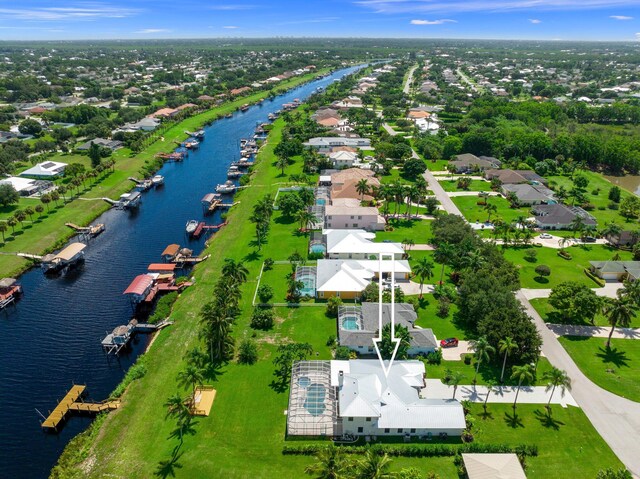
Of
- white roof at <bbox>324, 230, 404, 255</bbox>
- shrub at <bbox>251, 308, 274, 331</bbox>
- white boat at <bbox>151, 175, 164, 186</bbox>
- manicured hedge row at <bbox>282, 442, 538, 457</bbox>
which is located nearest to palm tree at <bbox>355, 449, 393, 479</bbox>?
manicured hedge row at <bbox>282, 442, 538, 457</bbox>

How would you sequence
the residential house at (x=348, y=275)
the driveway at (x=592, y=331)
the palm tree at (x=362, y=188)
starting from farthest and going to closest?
the palm tree at (x=362, y=188) → the residential house at (x=348, y=275) → the driveway at (x=592, y=331)

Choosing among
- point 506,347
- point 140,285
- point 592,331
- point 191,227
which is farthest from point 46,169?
point 592,331

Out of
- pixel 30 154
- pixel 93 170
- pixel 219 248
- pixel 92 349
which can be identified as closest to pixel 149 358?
pixel 92 349

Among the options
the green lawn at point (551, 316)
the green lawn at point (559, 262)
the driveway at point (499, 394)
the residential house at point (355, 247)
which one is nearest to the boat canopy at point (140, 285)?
the residential house at point (355, 247)

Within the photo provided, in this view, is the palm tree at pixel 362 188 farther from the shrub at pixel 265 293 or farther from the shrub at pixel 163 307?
the shrub at pixel 163 307

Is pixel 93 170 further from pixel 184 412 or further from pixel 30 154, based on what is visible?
pixel 184 412

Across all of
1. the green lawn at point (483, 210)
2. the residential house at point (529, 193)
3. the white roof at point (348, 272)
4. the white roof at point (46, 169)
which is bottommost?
the green lawn at point (483, 210)

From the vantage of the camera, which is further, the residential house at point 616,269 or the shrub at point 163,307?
the residential house at point 616,269
